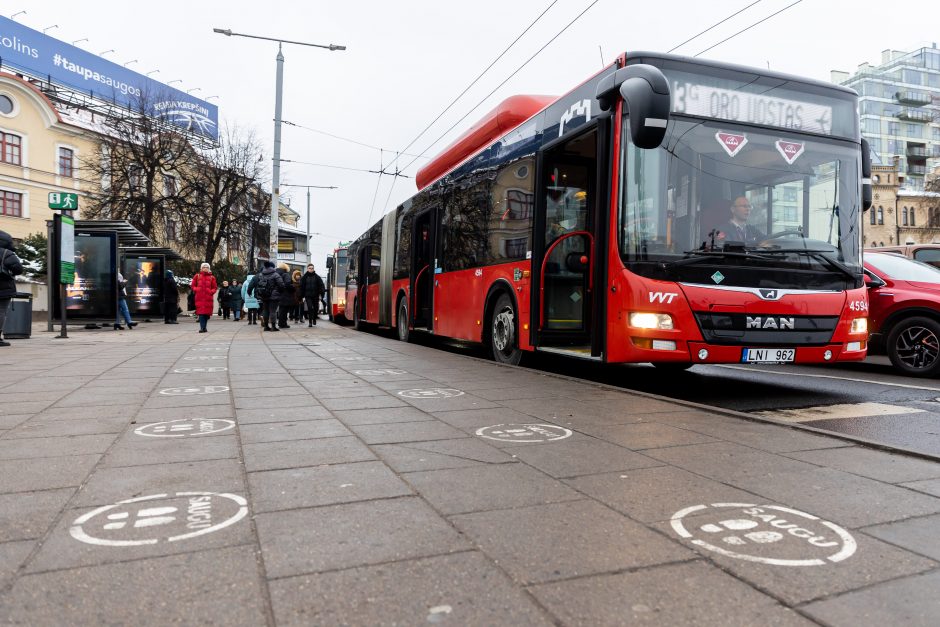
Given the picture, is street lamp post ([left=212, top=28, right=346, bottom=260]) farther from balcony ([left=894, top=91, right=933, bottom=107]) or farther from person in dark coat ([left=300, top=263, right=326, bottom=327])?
balcony ([left=894, top=91, right=933, bottom=107])

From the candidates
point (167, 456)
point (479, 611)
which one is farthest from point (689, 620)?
point (167, 456)

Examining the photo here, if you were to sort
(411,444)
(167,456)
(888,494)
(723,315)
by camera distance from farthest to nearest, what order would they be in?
(723,315) < (411,444) < (167,456) < (888,494)

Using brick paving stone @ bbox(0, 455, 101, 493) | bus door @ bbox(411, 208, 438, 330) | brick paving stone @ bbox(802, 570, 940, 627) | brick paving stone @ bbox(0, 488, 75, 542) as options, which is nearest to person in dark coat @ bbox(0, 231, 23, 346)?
bus door @ bbox(411, 208, 438, 330)

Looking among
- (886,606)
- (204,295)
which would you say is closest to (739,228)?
(886,606)

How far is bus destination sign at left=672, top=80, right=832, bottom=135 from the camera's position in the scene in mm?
6703

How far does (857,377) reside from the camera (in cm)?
866

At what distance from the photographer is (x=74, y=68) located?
5309 cm

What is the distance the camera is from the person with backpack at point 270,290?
17.7 m

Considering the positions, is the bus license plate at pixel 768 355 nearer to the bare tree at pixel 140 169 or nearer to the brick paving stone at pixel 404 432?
the brick paving stone at pixel 404 432

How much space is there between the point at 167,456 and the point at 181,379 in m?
3.92

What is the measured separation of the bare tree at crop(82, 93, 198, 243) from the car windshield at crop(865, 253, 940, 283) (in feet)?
108

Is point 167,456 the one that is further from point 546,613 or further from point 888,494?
point 888,494

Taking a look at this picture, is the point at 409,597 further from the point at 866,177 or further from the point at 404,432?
the point at 866,177

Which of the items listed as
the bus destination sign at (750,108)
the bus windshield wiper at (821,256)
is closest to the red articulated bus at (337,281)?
the bus destination sign at (750,108)
